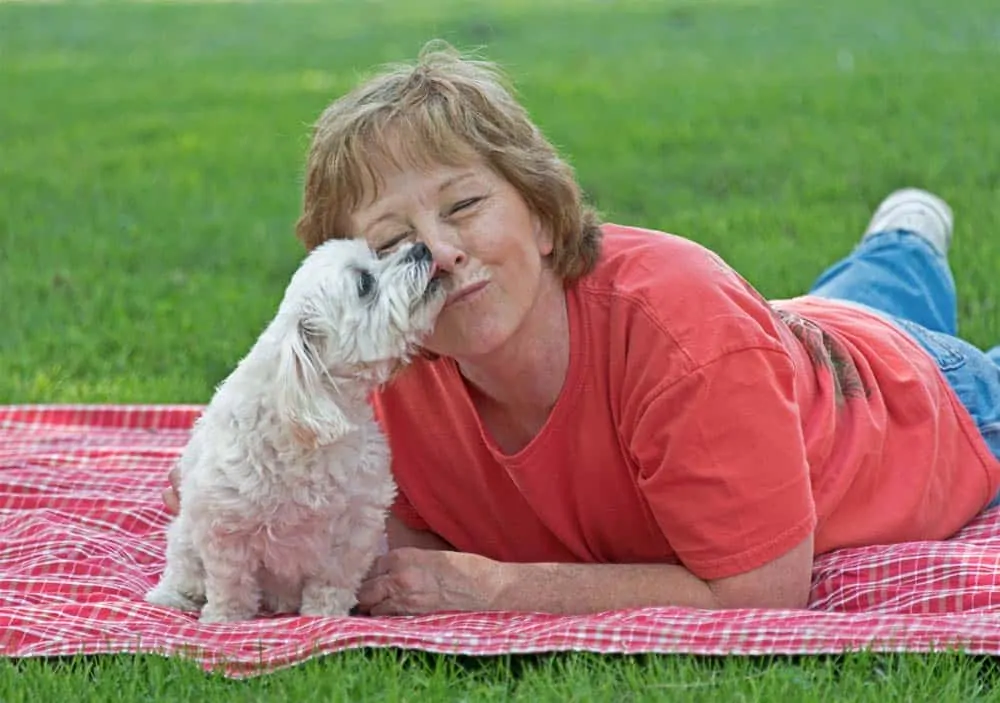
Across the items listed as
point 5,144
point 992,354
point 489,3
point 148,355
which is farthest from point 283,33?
point 992,354

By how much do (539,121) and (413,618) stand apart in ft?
24.4

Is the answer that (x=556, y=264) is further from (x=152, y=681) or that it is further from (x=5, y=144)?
(x=5, y=144)

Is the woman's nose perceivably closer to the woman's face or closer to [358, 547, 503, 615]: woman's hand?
the woman's face

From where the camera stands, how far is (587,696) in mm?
3088

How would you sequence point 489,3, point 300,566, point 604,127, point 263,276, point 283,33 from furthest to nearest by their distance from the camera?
point 489,3, point 283,33, point 604,127, point 263,276, point 300,566

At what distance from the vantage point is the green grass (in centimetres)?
327

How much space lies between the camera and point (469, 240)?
3525mm

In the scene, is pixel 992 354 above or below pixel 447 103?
below

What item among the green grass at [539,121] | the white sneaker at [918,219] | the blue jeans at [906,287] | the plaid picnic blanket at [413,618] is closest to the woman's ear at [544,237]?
the plaid picnic blanket at [413,618]

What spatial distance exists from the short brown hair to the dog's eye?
19 cm

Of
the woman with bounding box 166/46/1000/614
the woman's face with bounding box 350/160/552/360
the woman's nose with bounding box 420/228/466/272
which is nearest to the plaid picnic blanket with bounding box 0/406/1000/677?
the woman with bounding box 166/46/1000/614

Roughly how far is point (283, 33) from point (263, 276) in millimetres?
9999

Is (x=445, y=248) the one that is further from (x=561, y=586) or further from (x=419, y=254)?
(x=561, y=586)

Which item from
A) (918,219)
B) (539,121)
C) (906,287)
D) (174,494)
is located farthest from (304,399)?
(539,121)
